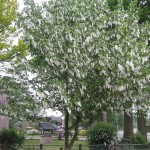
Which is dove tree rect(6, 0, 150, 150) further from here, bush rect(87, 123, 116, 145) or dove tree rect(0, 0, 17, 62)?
bush rect(87, 123, 116, 145)

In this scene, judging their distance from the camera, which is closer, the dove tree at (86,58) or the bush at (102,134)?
the dove tree at (86,58)

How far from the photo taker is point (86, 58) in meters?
12.2

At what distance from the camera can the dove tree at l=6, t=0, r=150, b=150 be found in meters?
11.9

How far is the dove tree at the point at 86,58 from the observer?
11914mm

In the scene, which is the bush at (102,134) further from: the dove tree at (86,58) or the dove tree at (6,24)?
the dove tree at (6,24)

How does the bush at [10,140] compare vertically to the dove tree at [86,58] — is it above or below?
below

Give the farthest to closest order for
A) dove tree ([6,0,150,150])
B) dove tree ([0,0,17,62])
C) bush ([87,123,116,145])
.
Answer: bush ([87,123,116,145]) < dove tree ([0,0,17,62]) < dove tree ([6,0,150,150])

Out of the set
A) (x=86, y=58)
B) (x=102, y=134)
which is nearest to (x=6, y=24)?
(x=86, y=58)

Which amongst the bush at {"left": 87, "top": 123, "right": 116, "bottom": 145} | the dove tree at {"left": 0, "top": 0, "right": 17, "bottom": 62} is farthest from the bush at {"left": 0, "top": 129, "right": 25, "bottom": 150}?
the dove tree at {"left": 0, "top": 0, "right": 17, "bottom": 62}

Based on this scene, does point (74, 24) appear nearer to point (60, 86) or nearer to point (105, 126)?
point (60, 86)

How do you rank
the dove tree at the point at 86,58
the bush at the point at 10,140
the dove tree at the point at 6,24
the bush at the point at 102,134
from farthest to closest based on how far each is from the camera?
the bush at the point at 10,140
the bush at the point at 102,134
the dove tree at the point at 6,24
the dove tree at the point at 86,58

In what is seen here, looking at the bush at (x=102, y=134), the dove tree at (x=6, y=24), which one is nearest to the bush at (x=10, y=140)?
the bush at (x=102, y=134)

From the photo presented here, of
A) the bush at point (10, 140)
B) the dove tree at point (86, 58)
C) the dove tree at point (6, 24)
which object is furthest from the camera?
the bush at point (10, 140)

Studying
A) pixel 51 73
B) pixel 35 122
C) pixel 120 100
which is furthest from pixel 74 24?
pixel 35 122
